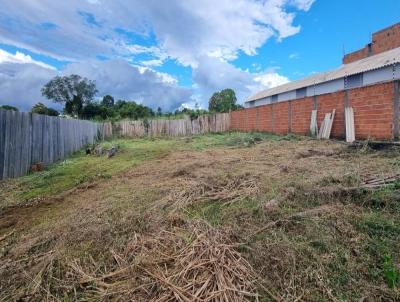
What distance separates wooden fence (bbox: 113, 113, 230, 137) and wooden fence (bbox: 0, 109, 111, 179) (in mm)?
7030

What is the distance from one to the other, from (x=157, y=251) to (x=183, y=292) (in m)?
0.47

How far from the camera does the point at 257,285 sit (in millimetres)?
1558

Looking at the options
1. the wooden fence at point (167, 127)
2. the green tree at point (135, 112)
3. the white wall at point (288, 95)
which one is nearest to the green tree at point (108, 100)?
the green tree at point (135, 112)

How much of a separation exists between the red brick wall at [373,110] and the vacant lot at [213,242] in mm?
2911

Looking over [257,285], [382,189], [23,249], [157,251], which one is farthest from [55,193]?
[382,189]

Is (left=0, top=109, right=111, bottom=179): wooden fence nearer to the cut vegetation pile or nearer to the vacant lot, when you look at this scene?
the vacant lot

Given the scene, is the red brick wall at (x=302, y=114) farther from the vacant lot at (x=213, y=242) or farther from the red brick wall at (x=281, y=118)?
the vacant lot at (x=213, y=242)

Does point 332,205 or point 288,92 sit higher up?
point 288,92

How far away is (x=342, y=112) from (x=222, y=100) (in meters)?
23.0

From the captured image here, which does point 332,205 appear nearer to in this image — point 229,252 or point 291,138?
point 229,252

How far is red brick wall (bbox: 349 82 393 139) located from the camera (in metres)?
5.71

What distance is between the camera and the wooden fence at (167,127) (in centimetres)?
1609

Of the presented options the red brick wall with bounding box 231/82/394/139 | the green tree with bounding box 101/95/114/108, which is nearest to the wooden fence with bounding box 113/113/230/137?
the red brick wall with bounding box 231/82/394/139

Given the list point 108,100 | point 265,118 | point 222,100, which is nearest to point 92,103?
point 108,100
